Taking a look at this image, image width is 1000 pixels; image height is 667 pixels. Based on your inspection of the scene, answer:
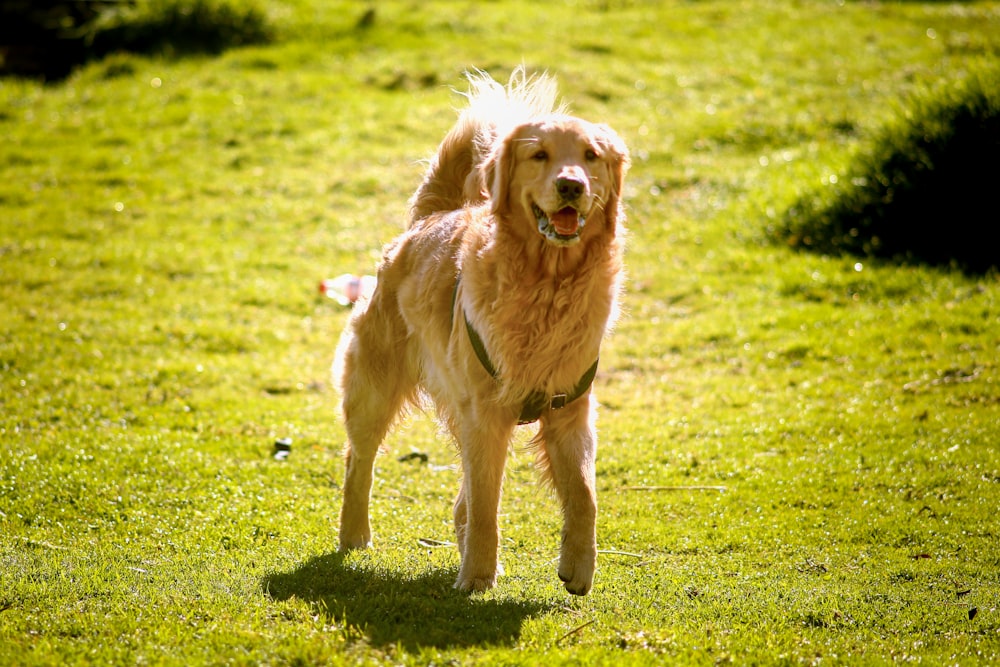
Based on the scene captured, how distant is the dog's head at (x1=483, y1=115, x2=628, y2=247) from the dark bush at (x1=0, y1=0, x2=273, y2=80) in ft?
50.8

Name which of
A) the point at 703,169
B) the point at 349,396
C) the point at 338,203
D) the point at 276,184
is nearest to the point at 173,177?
the point at 276,184

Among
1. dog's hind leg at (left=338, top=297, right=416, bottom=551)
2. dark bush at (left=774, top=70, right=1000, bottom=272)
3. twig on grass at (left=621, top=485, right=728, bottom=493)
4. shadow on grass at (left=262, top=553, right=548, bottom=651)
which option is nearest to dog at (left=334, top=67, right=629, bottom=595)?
shadow on grass at (left=262, top=553, right=548, bottom=651)

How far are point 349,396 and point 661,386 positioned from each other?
412 cm

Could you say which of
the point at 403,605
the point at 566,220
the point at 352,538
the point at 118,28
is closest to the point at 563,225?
the point at 566,220

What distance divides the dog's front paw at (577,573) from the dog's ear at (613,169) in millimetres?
1659

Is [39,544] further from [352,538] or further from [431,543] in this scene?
[431,543]

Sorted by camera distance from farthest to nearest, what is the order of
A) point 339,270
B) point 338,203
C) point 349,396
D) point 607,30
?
point 607,30 → point 338,203 → point 339,270 → point 349,396

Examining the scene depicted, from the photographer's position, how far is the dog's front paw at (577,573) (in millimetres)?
5094

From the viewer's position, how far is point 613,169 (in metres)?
5.43

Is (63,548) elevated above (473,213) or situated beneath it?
situated beneath

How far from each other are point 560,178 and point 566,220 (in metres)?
0.23

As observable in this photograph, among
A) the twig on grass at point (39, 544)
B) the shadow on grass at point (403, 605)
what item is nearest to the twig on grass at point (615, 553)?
the shadow on grass at point (403, 605)

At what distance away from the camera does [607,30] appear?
20.2 meters

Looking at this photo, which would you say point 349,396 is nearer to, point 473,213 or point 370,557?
point 370,557
